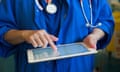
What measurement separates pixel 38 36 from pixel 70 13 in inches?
6.4

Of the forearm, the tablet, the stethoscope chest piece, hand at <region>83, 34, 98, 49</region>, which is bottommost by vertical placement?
the tablet

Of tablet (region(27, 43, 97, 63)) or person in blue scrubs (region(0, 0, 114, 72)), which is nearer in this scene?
tablet (region(27, 43, 97, 63))

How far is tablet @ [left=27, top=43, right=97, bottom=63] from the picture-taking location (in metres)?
0.66

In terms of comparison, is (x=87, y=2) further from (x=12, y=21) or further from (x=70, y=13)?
(x=12, y=21)

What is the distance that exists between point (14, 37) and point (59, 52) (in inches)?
6.6

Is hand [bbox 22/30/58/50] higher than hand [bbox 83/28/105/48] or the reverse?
higher

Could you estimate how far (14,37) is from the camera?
0.76 meters

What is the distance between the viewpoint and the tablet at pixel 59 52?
0.66m

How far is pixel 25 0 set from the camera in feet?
2.54

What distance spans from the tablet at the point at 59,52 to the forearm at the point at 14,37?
5cm

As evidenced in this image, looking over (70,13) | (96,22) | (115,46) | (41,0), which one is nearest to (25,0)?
(41,0)

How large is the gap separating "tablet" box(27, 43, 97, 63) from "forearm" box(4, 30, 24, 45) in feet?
0.18

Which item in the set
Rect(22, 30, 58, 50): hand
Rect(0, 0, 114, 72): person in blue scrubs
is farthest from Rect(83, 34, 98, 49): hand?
Rect(22, 30, 58, 50): hand

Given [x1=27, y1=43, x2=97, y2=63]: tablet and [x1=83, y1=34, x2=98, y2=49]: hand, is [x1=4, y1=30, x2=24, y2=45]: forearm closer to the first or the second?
[x1=27, y1=43, x2=97, y2=63]: tablet
